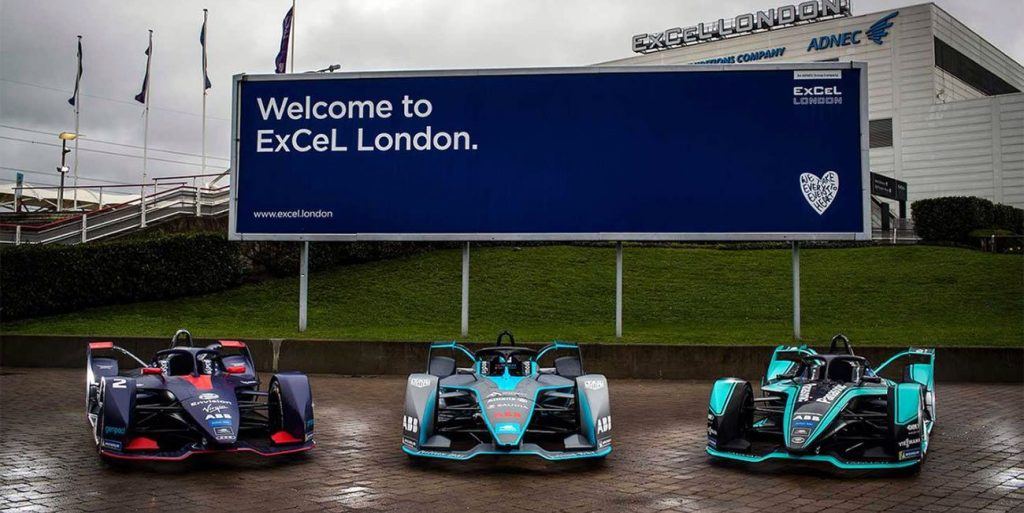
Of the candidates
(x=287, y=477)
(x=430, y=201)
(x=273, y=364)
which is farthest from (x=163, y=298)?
(x=287, y=477)

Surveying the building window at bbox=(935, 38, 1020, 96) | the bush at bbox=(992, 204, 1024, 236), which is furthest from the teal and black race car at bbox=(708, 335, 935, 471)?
the building window at bbox=(935, 38, 1020, 96)

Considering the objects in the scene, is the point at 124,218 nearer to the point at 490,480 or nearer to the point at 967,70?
the point at 490,480

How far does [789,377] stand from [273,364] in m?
9.81

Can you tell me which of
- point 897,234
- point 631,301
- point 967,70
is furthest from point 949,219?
point 967,70

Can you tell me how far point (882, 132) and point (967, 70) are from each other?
403 inches

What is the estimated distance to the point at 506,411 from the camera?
805 cm

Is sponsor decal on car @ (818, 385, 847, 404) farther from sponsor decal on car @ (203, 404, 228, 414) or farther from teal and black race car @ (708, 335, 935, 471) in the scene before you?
sponsor decal on car @ (203, 404, 228, 414)

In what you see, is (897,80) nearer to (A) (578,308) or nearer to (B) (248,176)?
(A) (578,308)

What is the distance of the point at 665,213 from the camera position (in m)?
17.1

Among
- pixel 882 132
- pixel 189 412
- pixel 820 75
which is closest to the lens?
pixel 189 412

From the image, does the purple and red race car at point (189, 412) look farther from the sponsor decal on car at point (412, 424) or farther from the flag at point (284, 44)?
the flag at point (284, 44)

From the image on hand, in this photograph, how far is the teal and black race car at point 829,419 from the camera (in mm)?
7750

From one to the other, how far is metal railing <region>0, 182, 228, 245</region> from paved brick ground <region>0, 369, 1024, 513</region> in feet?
51.0

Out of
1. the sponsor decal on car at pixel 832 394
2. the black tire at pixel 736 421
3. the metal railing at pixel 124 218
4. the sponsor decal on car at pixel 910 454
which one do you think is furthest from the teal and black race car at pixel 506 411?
the metal railing at pixel 124 218
